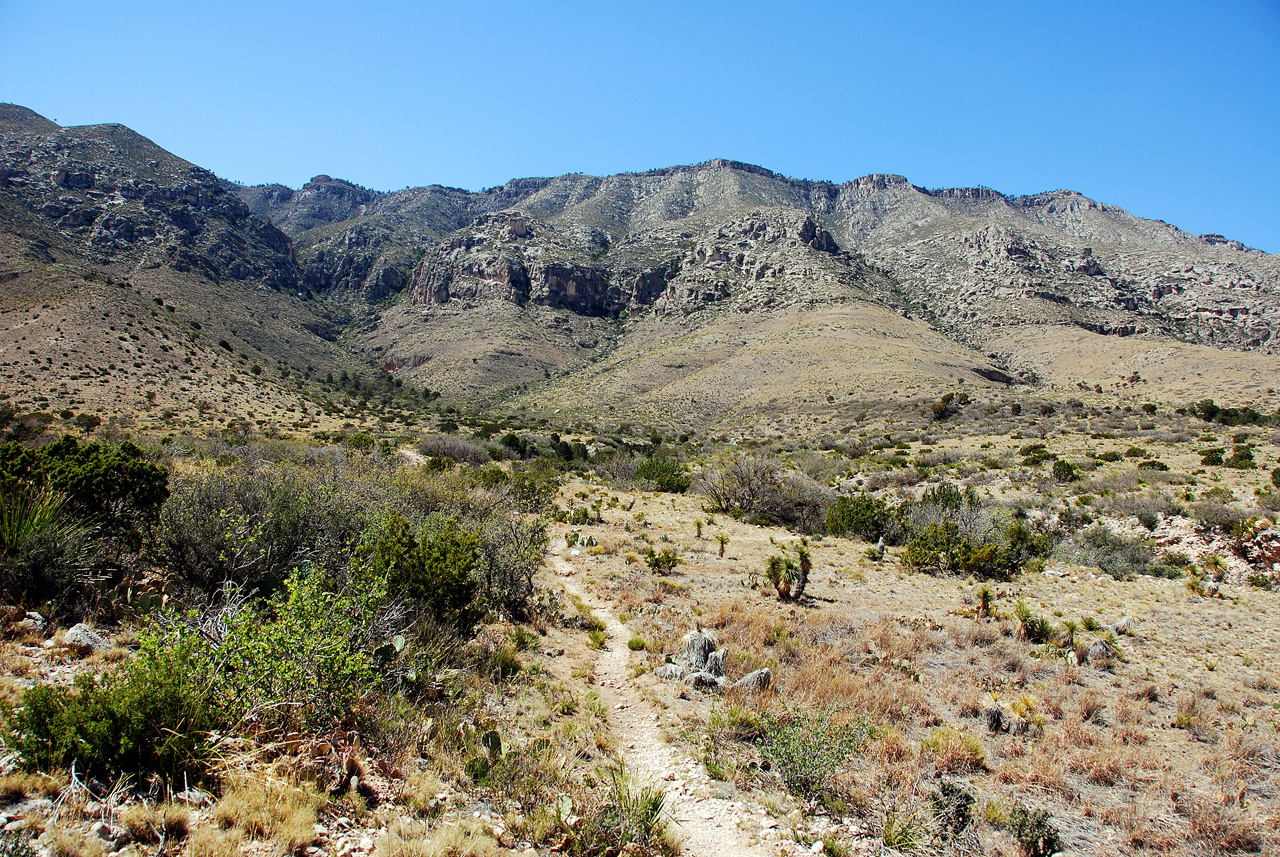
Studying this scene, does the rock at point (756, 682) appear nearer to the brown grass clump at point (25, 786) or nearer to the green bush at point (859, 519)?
the brown grass clump at point (25, 786)

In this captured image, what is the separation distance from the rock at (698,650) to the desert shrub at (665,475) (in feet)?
46.6

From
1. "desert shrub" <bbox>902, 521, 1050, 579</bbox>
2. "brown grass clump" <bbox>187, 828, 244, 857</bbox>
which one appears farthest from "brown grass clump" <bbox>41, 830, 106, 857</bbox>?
"desert shrub" <bbox>902, 521, 1050, 579</bbox>

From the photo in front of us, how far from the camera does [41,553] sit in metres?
5.41

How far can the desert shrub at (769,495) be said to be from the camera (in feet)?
53.7

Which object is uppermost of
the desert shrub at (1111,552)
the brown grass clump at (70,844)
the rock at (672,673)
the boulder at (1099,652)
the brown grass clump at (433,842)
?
the desert shrub at (1111,552)

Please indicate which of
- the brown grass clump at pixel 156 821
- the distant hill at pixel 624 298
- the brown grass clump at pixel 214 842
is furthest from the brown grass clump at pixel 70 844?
the distant hill at pixel 624 298

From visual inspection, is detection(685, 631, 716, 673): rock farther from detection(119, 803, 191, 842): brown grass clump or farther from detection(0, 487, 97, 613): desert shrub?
Result: detection(0, 487, 97, 613): desert shrub

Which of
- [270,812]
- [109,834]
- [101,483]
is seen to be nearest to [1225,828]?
[270,812]

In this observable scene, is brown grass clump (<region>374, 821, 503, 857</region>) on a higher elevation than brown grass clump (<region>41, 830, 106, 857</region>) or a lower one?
lower

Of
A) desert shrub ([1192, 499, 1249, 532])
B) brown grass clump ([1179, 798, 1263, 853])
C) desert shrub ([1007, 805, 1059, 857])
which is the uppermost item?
desert shrub ([1192, 499, 1249, 532])

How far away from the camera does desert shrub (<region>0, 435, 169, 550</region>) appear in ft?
21.0

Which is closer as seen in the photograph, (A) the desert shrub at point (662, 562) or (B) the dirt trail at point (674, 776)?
(B) the dirt trail at point (674, 776)

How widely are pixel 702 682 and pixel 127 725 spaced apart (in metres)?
5.28

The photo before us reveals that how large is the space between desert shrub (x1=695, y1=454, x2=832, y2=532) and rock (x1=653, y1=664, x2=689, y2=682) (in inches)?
387
